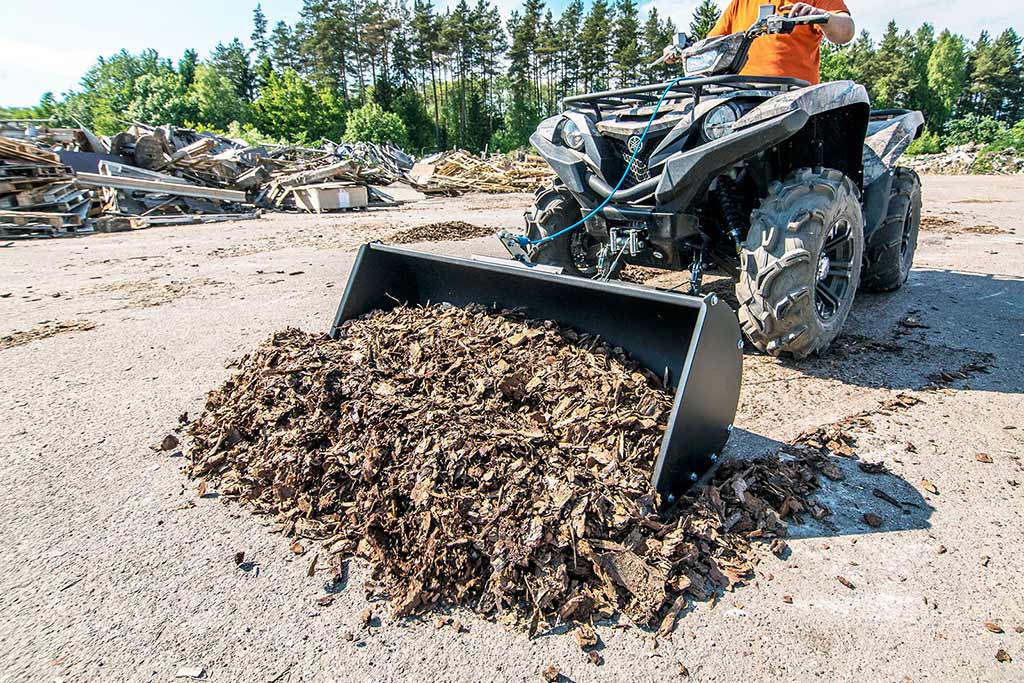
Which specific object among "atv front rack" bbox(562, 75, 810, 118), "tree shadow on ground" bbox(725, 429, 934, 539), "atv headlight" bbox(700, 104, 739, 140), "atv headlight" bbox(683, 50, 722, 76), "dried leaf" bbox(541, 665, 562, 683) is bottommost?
"dried leaf" bbox(541, 665, 562, 683)

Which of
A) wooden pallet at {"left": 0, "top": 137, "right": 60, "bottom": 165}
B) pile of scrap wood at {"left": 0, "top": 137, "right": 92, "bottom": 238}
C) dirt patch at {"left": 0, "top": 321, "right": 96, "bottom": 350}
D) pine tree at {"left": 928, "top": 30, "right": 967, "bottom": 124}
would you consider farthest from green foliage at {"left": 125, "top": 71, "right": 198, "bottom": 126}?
pine tree at {"left": 928, "top": 30, "right": 967, "bottom": 124}

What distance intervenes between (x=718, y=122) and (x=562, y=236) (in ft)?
5.35

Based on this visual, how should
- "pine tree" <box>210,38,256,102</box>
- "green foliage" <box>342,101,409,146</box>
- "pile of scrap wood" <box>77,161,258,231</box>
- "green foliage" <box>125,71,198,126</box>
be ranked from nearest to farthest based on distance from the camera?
"pile of scrap wood" <box>77,161,258,231</box>
"green foliage" <box>342,101,409,146</box>
"green foliage" <box>125,71,198,126</box>
"pine tree" <box>210,38,256,102</box>

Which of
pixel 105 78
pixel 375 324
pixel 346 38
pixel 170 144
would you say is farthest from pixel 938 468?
pixel 105 78

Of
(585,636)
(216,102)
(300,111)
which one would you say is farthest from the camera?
(216,102)

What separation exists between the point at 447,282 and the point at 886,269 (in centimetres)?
437

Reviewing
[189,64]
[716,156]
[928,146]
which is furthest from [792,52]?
[189,64]

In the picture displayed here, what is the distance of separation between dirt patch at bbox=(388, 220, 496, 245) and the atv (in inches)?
202

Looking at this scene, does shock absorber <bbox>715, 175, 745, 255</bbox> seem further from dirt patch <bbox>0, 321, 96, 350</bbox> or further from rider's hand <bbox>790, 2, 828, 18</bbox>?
dirt patch <bbox>0, 321, 96, 350</bbox>

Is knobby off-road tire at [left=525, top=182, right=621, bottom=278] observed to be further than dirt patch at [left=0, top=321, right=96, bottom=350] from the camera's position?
No

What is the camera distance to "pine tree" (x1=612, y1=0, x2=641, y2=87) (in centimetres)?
5100

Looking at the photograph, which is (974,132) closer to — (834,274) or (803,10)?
(803,10)

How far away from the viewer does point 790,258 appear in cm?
331

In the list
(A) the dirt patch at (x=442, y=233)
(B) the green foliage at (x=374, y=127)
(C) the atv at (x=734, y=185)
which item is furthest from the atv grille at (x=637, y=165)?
(B) the green foliage at (x=374, y=127)
